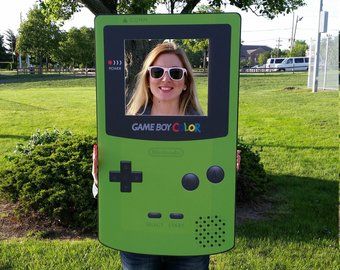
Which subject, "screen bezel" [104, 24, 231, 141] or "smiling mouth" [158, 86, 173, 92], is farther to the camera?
"smiling mouth" [158, 86, 173, 92]

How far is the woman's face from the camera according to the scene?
1.79 metres

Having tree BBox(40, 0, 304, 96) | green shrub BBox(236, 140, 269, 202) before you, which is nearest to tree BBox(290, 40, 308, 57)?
tree BBox(40, 0, 304, 96)

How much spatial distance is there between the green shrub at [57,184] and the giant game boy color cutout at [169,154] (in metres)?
2.24

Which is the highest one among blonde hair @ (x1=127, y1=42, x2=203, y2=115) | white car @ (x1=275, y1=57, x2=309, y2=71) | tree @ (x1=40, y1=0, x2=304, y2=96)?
tree @ (x1=40, y1=0, x2=304, y2=96)

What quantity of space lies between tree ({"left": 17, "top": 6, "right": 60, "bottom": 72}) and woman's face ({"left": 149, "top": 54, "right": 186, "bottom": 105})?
4183cm

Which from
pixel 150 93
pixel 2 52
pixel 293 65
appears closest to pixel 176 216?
pixel 150 93

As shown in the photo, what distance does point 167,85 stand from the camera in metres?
1.81

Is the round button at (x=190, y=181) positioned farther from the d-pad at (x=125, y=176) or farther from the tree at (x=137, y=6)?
the tree at (x=137, y=6)

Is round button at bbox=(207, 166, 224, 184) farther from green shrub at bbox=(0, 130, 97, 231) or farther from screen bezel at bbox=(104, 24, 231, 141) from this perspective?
green shrub at bbox=(0, 130, 97, 231)

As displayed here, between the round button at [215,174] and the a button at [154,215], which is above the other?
the round button at [215,174]

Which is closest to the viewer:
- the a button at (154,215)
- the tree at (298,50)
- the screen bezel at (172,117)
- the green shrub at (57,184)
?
the screen bezel at (172,117)

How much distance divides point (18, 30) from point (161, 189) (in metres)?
44.9

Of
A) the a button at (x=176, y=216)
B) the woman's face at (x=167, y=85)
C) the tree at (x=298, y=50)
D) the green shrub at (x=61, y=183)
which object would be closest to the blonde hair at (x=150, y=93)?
the woman's face at (x=167, y=85)

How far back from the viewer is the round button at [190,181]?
173cm
